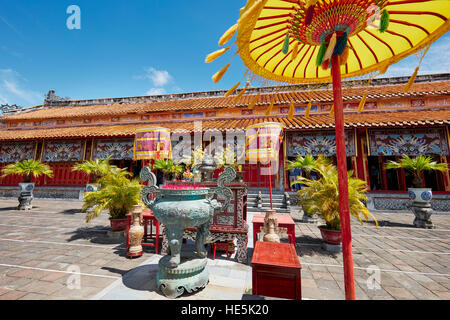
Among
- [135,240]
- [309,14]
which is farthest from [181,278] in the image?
[309,14]

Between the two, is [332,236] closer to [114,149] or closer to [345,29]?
[345,29]

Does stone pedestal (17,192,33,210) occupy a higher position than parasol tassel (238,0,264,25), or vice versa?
parasol tassel (238,0,264,25)

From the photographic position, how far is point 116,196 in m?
4.58

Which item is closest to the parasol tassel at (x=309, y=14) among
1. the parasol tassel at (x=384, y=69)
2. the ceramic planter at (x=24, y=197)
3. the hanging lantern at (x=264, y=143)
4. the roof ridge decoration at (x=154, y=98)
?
the parasol tassel at (x=384, y=69)

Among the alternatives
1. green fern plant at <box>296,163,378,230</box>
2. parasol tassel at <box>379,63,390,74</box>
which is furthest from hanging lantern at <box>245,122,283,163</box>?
parasol tassel at <box>379,63,390,74</box>

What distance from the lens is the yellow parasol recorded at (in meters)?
1.46

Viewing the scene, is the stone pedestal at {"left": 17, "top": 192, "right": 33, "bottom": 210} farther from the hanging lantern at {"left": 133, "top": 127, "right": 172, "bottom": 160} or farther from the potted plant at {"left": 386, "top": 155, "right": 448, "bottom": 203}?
the potted plant at {"left": 386, "top": 155, "right": 448, "bottom": 203}

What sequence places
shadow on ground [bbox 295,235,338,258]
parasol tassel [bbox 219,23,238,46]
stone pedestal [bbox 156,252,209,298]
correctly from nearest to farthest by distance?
parasol tassel [bbox 219,23,238,46], stone pedestal [bbox 156,252,209,298], shadow on ground [bbox 295,235,338,258]

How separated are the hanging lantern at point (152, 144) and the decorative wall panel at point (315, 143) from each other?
6740mm

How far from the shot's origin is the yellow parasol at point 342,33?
4.78 feet

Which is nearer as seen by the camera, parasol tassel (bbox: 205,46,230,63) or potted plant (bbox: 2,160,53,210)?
parasol tassel (bbox: 205,46,230,63)

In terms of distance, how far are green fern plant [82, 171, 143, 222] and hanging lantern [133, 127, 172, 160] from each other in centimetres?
90

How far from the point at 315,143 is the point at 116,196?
9075 mm

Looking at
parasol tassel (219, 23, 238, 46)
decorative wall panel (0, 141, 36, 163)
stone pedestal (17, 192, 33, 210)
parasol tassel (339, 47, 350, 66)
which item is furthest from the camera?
decorative wall panel (0, 141, 36, 163)
